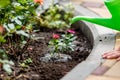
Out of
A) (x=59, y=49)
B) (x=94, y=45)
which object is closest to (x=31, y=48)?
(x=59, y=49)

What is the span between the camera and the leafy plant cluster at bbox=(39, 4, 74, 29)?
15.0ft

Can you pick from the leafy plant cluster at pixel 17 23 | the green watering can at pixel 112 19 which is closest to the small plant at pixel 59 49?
the leafy plant cluster at pixel 17 23

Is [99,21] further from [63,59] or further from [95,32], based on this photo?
[63,59]

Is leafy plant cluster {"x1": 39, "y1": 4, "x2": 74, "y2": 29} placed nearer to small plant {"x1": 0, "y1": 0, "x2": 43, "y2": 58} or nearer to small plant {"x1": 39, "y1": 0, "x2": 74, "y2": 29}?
small plant {"x1": 39, "y1": 0, "x2": 74, "y2": 29}

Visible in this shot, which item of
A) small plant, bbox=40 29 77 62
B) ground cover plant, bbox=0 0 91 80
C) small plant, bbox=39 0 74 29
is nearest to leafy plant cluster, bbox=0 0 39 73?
ground cover plant, bbox=0 0 91 80

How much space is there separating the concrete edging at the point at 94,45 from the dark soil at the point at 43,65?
0.36 ft

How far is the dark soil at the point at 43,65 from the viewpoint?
3.42 meters

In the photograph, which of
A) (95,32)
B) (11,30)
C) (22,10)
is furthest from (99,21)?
(11,30)

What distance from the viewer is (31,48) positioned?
3973mm

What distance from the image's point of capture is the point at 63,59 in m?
3.77

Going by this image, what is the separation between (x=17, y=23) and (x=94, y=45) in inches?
36.4

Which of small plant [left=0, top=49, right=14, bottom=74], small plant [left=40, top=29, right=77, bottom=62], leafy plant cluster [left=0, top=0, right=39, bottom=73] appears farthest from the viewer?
small plant [left=40, top=29, right=77, bottom=62]

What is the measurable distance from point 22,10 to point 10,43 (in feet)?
1.06

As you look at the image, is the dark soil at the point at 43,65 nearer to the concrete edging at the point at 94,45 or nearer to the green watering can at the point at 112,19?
the concrete edging at the point at 94,45
